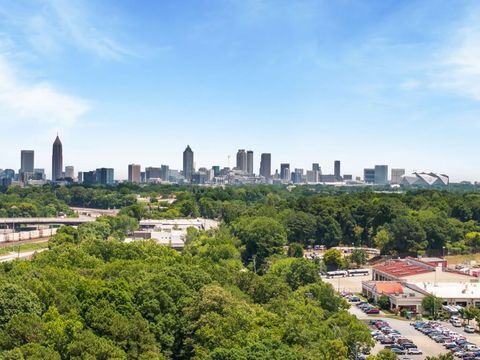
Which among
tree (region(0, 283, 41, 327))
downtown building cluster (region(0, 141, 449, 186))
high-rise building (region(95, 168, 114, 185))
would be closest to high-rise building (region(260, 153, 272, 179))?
downtown building cluster (region(0, 141, 449, 186))

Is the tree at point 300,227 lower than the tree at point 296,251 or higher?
higher

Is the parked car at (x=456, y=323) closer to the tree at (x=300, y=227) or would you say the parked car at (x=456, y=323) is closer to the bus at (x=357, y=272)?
the bus at (x=357, y=272)

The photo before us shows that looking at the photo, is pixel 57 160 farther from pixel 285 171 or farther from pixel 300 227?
pixel 300 227

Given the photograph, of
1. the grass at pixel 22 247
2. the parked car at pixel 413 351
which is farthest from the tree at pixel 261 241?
the grass at pixel 22 247

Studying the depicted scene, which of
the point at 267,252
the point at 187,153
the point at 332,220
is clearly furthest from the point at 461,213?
the point at 187,153

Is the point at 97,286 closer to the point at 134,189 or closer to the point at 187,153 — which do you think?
the point at 134,189

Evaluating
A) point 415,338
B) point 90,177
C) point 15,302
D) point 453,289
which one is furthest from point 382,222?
point 90,177

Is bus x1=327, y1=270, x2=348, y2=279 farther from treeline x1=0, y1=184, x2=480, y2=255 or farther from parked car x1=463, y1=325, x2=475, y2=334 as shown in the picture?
parked car x1=463, y1=325, x2=475, y2=334
